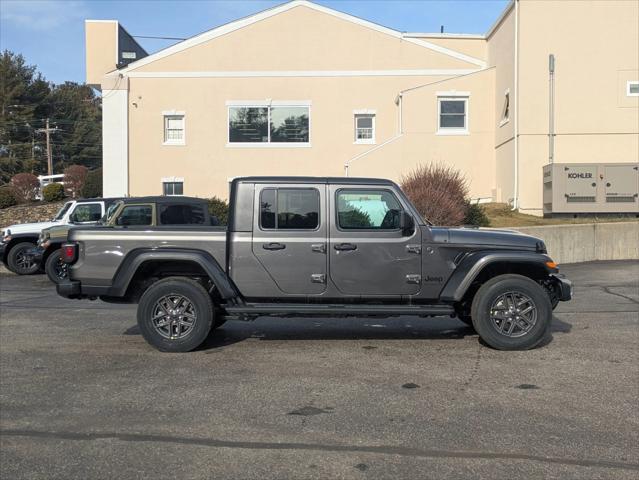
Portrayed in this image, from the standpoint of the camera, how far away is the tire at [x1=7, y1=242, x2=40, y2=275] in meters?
16.7

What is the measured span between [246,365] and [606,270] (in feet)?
39.1

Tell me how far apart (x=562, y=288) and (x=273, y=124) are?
2026 centimetres

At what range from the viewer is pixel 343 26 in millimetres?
26375

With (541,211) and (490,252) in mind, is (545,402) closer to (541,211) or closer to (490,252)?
(490,252)

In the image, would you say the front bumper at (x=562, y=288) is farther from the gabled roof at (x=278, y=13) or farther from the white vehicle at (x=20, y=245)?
the gabled roof at (x=278, y=13)

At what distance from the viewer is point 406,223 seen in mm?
7340

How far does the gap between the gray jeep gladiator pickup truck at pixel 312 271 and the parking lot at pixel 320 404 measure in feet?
1.39

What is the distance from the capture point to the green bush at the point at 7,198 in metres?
38.0

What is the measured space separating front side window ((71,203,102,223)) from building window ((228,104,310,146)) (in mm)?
11347

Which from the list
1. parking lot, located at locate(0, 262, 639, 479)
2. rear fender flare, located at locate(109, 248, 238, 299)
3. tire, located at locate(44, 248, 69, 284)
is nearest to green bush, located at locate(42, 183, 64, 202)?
tire, located at locate(44, 248, 69, 284)

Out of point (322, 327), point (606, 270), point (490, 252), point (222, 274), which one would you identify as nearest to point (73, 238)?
point (222, 274)

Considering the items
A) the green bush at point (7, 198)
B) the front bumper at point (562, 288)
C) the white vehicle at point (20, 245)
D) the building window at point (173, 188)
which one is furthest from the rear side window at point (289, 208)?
the green bush at point (7, 198)

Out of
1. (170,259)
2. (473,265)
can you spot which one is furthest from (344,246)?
(170,259)

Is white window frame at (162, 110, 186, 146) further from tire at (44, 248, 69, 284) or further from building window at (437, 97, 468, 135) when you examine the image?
tire at (44, 248, 69, 284)
